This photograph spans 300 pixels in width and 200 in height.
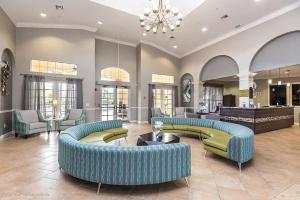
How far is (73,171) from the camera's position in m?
2.73

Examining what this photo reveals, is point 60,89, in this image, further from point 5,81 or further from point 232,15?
point 232,15

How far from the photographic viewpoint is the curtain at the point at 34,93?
6.77 meters

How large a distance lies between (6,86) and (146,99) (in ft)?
20.3

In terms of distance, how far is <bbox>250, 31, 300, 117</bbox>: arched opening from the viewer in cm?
618

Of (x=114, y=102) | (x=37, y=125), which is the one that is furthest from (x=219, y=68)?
(x=37, y=125)

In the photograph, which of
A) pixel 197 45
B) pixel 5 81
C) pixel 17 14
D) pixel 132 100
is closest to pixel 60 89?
pixel 5 81

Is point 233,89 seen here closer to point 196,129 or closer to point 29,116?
point 196,129

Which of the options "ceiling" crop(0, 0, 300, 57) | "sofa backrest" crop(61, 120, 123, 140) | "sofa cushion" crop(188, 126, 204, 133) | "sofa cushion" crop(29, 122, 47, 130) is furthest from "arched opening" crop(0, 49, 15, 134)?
"sofa cushion" crop(188, 126, 204, 133)

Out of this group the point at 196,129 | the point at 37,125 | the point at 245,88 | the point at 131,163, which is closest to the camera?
the point at 131,163

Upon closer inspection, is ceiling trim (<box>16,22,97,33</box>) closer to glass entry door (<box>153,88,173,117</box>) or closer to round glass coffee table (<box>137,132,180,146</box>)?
glass entry door (<box>153,88,173,117</box>)

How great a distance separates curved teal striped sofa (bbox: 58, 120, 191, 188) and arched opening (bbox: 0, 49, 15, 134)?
4937mm

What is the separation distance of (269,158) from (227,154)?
4.14 feet

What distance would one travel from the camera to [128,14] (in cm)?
691

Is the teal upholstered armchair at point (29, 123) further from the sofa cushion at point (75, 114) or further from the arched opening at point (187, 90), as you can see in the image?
the arched opening at point (187, 90)
